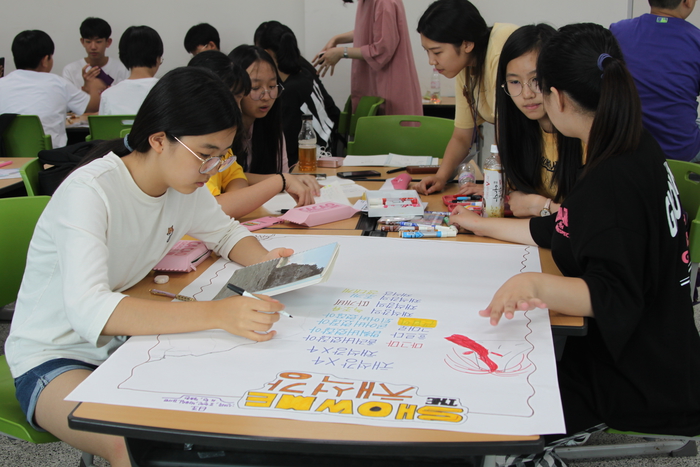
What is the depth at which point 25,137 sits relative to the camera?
134 inches

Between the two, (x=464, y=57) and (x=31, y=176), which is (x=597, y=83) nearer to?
(x=464, y=57)

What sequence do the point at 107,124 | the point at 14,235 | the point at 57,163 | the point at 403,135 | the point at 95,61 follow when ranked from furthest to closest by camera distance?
the point at 95,61, the point at 107,124, the point at 403,135, the point at 57,163, the point at 14,235

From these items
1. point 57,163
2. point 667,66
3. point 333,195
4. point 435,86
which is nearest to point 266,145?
point 333,195

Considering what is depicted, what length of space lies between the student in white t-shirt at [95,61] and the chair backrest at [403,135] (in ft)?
9.76

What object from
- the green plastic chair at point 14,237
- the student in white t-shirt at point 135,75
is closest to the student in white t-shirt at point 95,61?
the student in white t-shirt at point 135,75

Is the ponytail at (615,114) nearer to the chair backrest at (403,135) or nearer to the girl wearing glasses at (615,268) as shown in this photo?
the girl wearing glasses at (615,268)

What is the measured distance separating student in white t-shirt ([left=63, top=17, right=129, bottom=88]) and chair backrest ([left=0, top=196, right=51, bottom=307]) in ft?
12.8

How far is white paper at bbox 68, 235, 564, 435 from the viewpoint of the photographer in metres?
0.80

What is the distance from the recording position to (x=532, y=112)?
1.69m

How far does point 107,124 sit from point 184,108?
8.15 feet

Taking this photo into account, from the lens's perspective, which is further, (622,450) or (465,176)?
(465,176)

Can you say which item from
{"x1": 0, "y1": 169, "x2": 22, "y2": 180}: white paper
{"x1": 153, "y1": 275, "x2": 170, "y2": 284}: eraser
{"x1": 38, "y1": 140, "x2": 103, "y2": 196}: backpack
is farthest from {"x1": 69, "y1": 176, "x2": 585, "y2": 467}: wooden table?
{"x1": 0, "y1": 169, "x2": 22, "y2": 180}: white paper

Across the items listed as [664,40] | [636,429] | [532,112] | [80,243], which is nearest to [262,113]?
[532,112]

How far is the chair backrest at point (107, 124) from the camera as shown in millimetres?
3324
